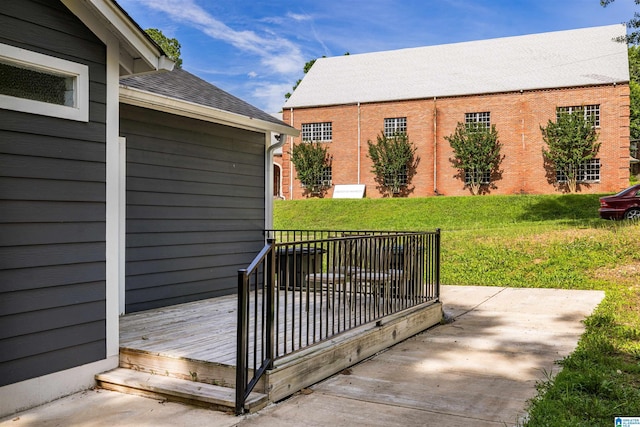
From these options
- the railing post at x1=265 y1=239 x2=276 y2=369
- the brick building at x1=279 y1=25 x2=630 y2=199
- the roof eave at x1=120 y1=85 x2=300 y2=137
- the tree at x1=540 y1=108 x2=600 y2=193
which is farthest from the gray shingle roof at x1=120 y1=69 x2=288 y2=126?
the brick building at x1=279 y1=25 x2=630 y2=199

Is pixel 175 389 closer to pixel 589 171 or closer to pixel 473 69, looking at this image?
pixel 589 171

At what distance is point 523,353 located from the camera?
19.0 feet

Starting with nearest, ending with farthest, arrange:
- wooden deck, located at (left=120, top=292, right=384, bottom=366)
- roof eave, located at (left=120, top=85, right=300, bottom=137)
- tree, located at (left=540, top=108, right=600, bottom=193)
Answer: wooden deck, located at (left=120, top=292, right=384, bottom=366) → roof eave, located at (left=120, top=85, right=300, bottom=137) → tree, located at (left=540, top=108, right=600, bottom=193)

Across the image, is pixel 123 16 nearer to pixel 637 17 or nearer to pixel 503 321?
pixel 503 321

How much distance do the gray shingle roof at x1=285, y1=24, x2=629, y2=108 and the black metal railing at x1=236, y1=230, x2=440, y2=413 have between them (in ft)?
72.7

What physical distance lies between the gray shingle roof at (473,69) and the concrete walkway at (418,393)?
72.4 ft

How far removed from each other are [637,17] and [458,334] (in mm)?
14517

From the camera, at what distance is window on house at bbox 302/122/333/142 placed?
30.5 metres

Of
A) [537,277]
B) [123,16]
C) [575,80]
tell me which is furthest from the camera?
[575,80]

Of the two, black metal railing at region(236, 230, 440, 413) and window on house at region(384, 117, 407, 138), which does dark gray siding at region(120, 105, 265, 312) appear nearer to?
black metal railing at region(236, 230, 440, 413)

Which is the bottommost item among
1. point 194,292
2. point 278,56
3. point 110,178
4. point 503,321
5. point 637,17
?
point 503,321

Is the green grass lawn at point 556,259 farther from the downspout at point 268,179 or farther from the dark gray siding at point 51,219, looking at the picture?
the downspout at point 268,179

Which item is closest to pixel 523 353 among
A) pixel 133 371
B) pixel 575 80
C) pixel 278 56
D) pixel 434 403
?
pixel 434 403

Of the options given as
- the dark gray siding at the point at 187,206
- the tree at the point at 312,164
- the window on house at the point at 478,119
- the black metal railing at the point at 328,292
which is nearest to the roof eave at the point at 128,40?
the dark gray siding at the point at 187,206
